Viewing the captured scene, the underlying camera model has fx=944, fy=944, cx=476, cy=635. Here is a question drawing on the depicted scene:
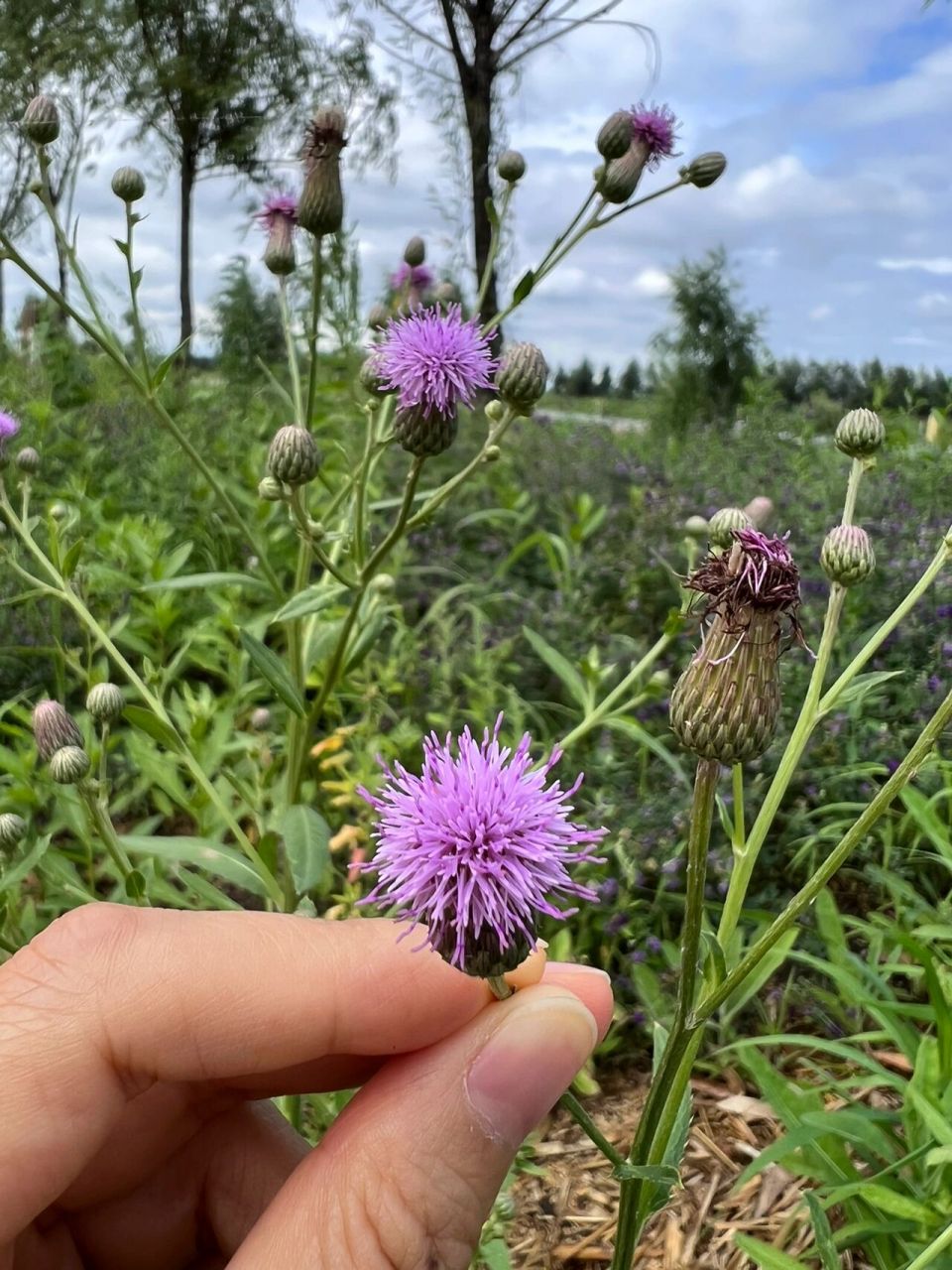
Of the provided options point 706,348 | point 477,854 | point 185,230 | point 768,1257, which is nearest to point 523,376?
point 477,854

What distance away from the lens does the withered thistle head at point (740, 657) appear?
1146mm

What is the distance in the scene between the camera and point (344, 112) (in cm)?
252

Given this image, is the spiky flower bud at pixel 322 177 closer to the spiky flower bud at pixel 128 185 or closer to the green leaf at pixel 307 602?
the spiky flower bud at pixel 128 185

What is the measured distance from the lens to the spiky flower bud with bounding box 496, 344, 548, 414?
1940 mm

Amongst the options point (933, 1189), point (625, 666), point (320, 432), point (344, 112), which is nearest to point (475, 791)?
point (933, 1189)

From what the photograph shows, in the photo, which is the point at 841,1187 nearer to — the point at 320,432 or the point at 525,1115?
the point at 525,1115

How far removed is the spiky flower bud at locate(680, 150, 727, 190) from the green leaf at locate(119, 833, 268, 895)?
6.91 feet

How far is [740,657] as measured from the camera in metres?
1.17

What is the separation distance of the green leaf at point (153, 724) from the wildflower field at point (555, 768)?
12 millimetres

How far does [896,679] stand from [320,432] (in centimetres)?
373

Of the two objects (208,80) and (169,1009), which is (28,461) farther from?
(208,80)

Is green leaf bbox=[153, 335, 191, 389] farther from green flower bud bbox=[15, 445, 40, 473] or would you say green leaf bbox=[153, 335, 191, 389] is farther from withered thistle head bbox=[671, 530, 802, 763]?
withered thistle head bbox=[671, 530, 802, 763]

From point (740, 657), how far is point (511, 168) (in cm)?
208

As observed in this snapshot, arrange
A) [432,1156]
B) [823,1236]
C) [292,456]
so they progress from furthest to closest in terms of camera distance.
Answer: [292,456] < [823,1236] < [432,1156]
